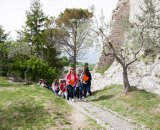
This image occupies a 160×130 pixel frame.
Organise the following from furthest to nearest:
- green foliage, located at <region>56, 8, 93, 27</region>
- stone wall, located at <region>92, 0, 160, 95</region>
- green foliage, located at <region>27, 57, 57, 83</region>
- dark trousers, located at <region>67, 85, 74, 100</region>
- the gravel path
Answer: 1. green foliage, located at <region>56, 8, 93, 27</region>
2. green foliage, located at <region>27, 57, 57, 83</region>
3. stone wall, located at <region>92, 0, 160, 95</region>
4. dark trousers, located at <region>67, 85, 74, 100</region>
5. the gravel path

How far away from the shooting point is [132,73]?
2831 cm

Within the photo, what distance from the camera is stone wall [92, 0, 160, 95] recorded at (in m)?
25.0

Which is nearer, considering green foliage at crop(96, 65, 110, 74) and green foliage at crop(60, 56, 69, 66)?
green foliage at crop(96, 65, 110, 74)

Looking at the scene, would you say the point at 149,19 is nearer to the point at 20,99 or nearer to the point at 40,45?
the point at 20,99

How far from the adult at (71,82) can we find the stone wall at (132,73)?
497 centimetres

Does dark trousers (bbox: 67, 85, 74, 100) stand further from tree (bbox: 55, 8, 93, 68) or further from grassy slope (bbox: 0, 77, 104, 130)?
tree (bbox: 55, 8, 93, 68)

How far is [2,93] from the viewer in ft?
69.1

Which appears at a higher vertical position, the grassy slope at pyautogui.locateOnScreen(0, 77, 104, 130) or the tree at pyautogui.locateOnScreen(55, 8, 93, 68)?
the tree at pyautogui.locateOnScreen(55, 8, 93, 68)

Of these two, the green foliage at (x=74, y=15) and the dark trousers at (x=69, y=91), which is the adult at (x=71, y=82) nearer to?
the dark trousers at (x=69, y=91)

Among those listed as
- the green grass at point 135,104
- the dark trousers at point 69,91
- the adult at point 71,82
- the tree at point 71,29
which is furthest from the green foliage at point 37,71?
the adult at point 71,82

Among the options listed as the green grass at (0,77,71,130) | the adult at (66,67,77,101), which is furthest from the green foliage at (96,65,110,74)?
the green grass at (0,77,71,130)

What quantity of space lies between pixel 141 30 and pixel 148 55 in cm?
522

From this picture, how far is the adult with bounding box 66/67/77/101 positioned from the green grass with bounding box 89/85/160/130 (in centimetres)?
152

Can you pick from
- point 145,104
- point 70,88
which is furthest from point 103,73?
point 145,104
